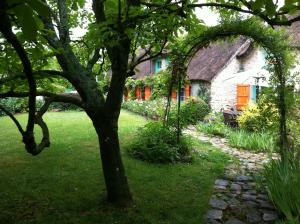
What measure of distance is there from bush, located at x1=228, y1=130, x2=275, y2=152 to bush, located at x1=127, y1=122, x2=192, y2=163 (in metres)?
2.35

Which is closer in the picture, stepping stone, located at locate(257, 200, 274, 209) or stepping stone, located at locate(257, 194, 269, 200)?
stepping stone, located at locate(257, 200, 274, 209)

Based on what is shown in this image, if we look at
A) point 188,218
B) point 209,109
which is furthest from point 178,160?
point 209,109

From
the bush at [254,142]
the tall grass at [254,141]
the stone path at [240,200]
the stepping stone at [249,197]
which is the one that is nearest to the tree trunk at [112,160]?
the stone path at [240,200]

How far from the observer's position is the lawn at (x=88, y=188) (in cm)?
463

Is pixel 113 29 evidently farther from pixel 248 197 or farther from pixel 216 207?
pixel 248 197

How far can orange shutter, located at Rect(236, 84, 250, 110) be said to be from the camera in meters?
18.7

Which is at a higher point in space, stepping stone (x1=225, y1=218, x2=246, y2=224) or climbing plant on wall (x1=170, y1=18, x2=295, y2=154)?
climbing plant on wall (x1=170, y1=18, x2=295, y2=154)

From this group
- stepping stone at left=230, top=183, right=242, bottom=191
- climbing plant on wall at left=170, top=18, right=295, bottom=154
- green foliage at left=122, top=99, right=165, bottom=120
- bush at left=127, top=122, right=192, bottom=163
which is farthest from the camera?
green foliage at left=122, top=99, right=165, bottom=120

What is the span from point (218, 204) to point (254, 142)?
5.38 metres

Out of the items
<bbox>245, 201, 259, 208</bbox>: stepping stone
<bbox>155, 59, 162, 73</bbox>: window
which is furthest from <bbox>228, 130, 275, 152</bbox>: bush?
<bbox>155, 59, 162, 73</bbox>: window

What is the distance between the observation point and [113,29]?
3500 mm

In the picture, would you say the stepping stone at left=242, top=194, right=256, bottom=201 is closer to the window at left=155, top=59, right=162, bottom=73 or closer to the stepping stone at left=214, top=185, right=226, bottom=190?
the stepping stone at left=214, top=185, right=226, bottom=190

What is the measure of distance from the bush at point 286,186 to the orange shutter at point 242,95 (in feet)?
44.5

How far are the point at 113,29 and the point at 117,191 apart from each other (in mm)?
2482
